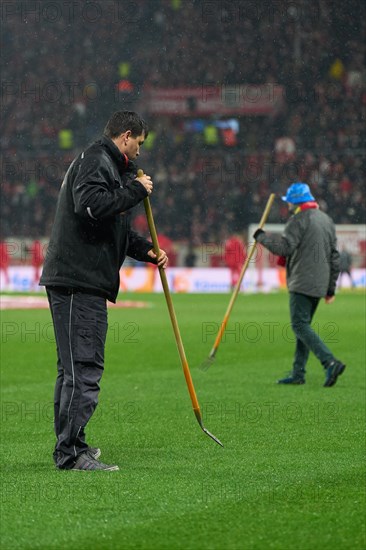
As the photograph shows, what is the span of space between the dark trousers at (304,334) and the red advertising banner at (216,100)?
31.2 m

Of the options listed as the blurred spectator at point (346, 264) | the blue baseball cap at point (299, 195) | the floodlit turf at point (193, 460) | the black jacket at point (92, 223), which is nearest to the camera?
the floodlit turf at point (193, 460)

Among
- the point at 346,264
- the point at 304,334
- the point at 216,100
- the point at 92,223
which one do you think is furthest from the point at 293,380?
the point at 216,100

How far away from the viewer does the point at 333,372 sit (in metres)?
11.5

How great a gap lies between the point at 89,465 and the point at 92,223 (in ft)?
4.77

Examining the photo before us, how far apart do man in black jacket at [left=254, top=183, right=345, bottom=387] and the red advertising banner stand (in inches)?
1216

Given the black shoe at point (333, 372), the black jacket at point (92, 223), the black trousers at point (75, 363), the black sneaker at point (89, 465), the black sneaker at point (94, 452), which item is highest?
the black jacket at point (92, 223)

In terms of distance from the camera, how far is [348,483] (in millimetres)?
6227

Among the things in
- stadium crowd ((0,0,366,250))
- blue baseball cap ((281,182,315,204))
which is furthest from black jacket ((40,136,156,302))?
stadium crowd ((0,0,366,250))

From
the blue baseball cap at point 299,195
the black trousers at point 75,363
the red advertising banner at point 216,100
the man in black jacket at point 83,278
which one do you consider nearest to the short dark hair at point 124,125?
the man in black jacket at point 83,278

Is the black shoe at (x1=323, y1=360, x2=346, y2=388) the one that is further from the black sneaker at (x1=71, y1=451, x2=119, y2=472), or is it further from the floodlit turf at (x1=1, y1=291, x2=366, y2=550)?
the black sneaker at (x1=71, y1=451, x2=119, y2=472)

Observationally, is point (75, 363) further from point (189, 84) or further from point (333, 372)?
point (189, 84)

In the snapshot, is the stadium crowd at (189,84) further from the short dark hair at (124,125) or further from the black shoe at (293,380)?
the short dark hair at (124,125)

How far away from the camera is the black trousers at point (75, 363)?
688cm

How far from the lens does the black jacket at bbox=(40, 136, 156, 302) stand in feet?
22.1
